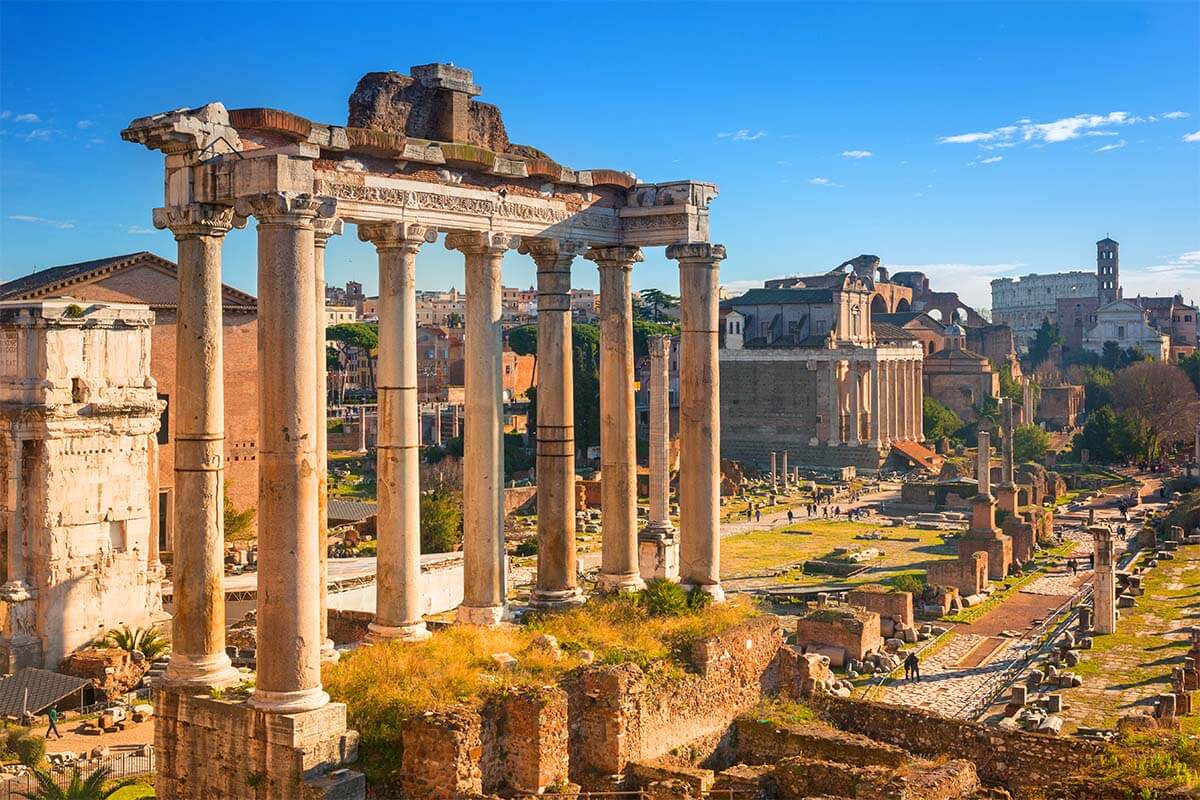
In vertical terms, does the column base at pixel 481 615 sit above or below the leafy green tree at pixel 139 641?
above

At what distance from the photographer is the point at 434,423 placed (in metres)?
71.5

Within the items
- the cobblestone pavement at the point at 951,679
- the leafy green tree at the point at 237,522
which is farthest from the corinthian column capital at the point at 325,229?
the leafy green tree at the point at 237,522

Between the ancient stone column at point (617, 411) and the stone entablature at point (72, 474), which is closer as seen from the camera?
the ancient stone column at point (617, 411)

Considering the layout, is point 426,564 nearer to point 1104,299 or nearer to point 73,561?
point 73,561

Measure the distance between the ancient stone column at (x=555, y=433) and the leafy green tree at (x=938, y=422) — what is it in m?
69.3

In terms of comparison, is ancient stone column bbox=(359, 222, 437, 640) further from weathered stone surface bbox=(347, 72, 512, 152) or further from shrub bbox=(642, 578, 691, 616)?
shrub bbox=(642, 578, 691, 616)

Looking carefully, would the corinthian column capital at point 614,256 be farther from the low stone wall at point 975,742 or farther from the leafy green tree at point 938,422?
Answer: the leafy green tree at point 938,422

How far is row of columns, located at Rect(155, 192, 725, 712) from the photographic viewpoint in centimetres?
1123

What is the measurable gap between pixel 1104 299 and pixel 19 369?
13517 centimetres

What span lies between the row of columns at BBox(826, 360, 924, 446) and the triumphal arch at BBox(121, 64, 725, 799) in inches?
2376

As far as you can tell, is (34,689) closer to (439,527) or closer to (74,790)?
(74,790)

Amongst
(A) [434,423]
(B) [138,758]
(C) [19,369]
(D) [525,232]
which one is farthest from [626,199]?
(A) [434,423]

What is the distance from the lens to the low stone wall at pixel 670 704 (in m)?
13.2

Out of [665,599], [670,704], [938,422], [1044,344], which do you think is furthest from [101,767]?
[1044,344]
